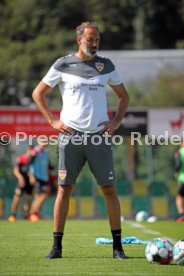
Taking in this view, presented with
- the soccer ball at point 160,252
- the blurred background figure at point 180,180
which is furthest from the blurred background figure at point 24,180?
the soccer ball at point 160,252

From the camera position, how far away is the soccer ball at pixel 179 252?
373 inches

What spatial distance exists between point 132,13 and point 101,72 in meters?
37.9

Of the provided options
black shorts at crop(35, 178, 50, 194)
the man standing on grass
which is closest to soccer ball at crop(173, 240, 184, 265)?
the man standing on grass

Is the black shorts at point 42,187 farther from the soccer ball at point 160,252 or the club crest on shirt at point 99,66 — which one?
the soccer ball at point 160,252

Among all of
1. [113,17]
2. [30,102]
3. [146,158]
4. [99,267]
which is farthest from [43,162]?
[113,17]

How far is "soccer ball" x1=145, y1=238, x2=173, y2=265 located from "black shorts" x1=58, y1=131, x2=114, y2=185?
0.89 m

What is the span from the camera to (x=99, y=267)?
9.21 meters

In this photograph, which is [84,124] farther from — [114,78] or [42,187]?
[42,187]

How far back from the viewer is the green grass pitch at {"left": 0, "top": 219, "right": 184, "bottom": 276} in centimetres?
890

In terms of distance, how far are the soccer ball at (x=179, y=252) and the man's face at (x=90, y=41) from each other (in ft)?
7.48

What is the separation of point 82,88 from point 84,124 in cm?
40

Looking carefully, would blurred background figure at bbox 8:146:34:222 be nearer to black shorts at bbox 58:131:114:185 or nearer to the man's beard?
black shorts at bbox 58:131:114:185

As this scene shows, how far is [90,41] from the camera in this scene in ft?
Answer: 32.4

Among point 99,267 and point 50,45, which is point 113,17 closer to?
point 50,45
